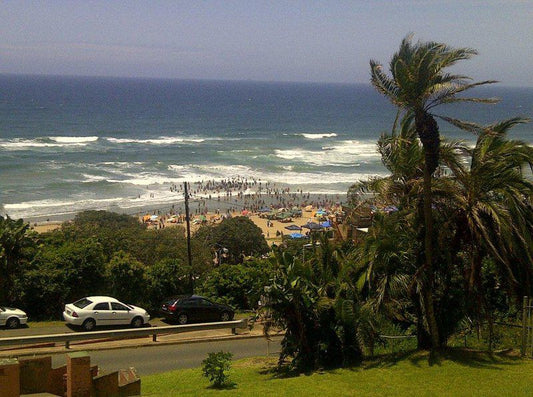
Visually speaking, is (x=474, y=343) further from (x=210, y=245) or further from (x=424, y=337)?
(x=210, y=245)

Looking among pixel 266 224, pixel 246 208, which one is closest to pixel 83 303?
pixel 266 224

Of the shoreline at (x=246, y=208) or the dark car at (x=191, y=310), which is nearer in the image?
the dark car at (x=191, y=310)

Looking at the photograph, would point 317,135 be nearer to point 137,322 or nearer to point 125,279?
point 125,279

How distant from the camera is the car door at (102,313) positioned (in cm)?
1991

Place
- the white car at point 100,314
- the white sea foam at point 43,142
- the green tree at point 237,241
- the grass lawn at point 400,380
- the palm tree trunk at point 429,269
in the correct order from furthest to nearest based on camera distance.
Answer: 1. the white sea foam at point 43,142
2. the green tree at point 237,241
3. the white car at point 100,314
4. the palm tree trunk at point 429,269
5. the grass lawn at point 400,380

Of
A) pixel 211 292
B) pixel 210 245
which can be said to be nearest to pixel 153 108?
pixel 210 245

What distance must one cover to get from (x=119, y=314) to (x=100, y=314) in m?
0.65

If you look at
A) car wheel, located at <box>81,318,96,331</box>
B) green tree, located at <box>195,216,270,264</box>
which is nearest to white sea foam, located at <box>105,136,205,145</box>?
green tree, located at <box>195,216,270,264</box>

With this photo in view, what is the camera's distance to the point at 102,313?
20.0m

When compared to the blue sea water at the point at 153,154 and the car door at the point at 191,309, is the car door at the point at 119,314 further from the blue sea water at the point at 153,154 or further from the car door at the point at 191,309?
the blue sea water at the point at 153,154

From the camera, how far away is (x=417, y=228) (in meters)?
12.9

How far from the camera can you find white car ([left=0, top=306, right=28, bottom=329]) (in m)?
19.8

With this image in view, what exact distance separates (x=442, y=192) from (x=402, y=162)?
3.04ft

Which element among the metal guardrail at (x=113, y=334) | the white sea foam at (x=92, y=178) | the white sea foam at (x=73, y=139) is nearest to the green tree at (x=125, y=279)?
the metal guardrail at (x=113, y=334)
